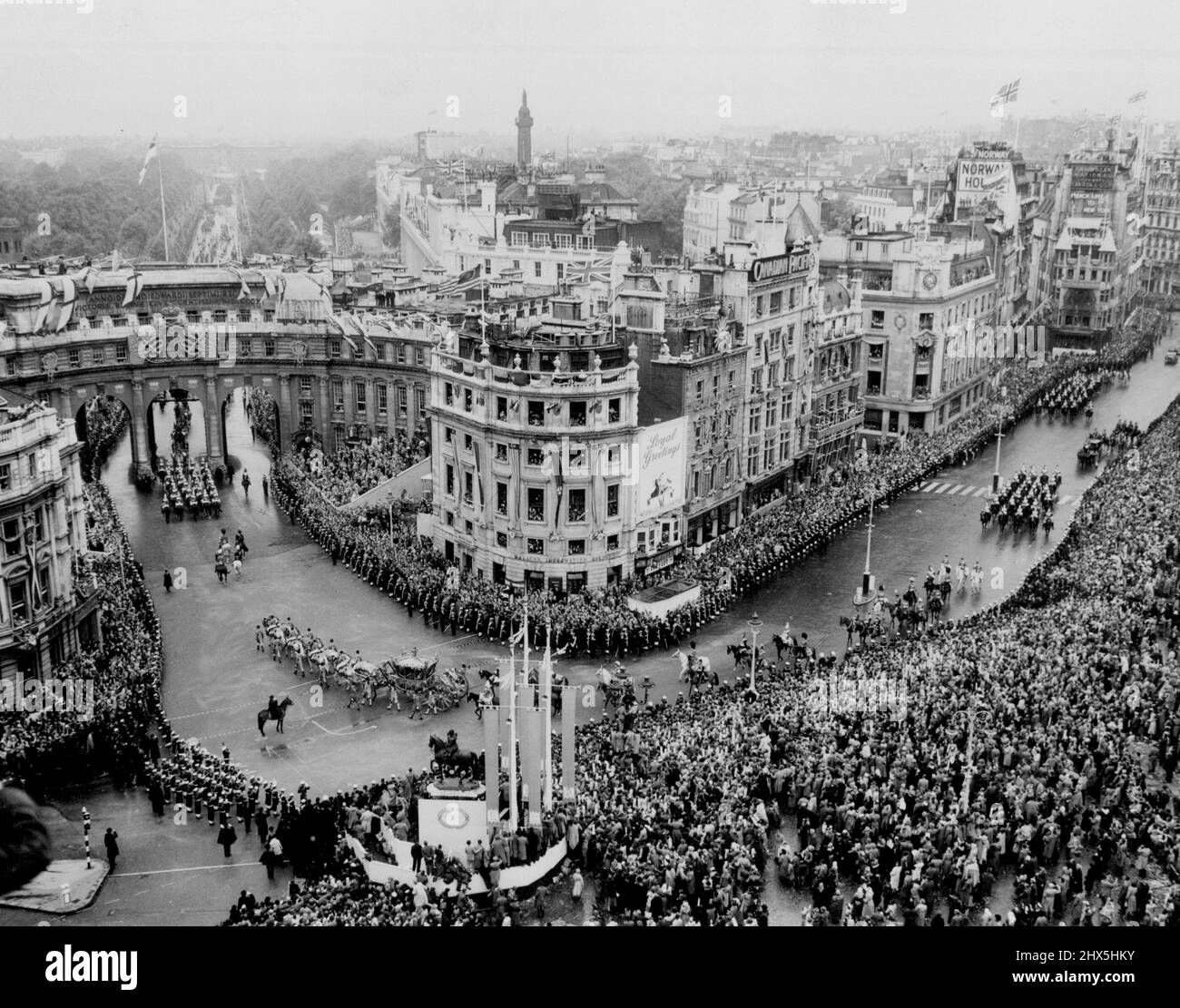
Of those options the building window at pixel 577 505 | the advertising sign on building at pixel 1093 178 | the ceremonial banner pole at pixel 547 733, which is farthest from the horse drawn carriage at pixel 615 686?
the advertising sign on building at pixel 1093 178

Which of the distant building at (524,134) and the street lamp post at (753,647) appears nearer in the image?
the street lamp post at (753,647)

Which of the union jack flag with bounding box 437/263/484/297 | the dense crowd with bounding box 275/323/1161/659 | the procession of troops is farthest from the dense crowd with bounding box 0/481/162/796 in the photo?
the union jack flag with bounding box 437/263/484/297

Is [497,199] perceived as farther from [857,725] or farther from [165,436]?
[857,725]

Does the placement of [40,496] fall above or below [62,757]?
above

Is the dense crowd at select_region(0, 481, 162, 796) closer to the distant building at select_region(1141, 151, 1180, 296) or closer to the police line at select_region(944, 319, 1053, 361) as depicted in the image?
the police line at select_region(944, 319, 1053, 361)

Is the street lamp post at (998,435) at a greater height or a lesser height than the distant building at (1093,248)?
lesser

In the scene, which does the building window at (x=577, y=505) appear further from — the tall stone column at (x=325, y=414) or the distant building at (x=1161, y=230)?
the distant building at (x=1161, y=230)
